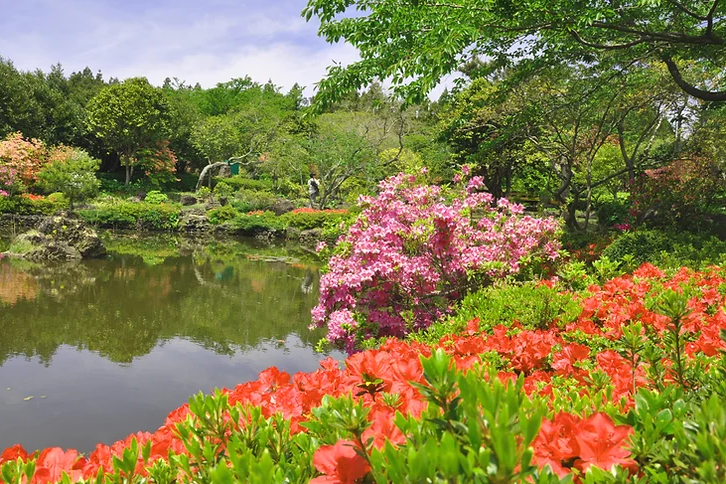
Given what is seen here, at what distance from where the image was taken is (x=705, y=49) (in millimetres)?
6715

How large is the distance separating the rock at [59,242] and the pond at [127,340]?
80 cm

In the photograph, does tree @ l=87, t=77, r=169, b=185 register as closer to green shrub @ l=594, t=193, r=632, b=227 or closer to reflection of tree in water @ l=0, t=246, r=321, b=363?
reflection of tree in water @ l=0, t=246, r=321, b=363

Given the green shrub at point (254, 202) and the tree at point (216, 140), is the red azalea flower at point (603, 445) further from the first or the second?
the tree at point (216, 140)

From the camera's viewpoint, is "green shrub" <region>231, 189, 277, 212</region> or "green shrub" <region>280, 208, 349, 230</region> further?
"green shrub" <region>231, 189, 277, 212</region>

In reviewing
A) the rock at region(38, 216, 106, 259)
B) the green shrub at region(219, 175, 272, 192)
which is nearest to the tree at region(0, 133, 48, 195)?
the rock at region(38, 216, 106, 259)

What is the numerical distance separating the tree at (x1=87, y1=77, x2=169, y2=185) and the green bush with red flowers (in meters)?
30.7

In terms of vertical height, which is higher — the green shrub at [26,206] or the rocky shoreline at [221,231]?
the green shrub at [26,206]

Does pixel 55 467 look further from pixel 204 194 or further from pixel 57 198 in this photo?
pixel 204 194

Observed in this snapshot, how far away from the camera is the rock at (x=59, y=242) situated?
1202 cm

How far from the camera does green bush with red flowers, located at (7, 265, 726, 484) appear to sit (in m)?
0.68

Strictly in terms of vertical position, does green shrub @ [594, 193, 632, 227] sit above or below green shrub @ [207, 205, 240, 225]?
above

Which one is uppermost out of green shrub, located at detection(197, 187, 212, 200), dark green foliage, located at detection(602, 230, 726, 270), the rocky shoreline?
green shrub, located at detection(197, 187, 212, 200)

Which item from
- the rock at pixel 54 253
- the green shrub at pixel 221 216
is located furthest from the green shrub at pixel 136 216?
the rock at pixel 54 253

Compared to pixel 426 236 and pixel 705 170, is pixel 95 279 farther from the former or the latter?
pixel 705 170
